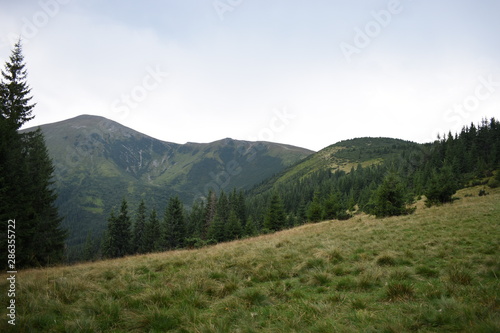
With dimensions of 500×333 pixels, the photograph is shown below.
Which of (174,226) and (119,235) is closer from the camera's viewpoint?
(119,235)

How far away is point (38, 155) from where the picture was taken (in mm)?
27781

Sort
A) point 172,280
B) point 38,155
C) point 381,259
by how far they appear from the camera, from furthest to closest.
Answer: point 38,155
point 381,259
point 172,280

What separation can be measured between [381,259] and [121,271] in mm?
8924

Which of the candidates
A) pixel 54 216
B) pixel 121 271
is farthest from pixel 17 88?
pixel 121 271

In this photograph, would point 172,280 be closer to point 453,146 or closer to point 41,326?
point 41,326

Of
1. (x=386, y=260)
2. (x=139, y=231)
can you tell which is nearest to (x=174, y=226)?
(x=139, y=231)

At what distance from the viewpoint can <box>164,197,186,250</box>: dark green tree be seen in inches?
2052

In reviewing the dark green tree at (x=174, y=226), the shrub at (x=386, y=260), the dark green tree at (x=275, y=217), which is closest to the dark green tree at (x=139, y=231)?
the dark green tree at (x=174, y=226)

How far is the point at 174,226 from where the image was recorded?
5259 cm

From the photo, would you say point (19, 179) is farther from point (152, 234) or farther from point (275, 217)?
point (152, 234)

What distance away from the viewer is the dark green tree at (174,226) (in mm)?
52125

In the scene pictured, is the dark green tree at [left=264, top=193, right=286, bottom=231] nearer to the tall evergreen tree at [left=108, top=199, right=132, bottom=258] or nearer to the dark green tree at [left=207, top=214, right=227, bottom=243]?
the dark green tree at [left=207, top=214, right=227, bottom=243]

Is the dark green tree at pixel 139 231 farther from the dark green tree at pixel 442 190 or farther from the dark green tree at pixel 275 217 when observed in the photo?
the dark green tree at pixel 442 190

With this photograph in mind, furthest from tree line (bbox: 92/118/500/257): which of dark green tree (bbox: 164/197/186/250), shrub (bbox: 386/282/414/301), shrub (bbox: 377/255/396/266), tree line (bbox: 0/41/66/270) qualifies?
shrub (bbox: 386/282/414/301)
